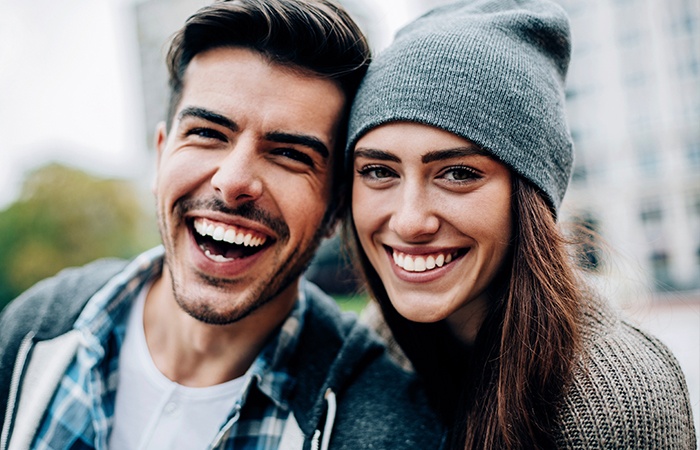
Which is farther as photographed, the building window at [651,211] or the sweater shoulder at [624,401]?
the building window at [651,211]

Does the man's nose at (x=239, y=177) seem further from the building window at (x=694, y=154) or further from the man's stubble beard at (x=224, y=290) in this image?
the building window at (x=694, y=154)

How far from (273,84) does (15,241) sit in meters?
26.5

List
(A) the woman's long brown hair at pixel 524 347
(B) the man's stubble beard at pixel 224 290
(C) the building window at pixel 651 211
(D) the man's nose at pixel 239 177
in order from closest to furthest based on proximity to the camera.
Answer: (A) the woman's long brown hair at pixel 524 347 → (D) the man's nose at pixel 239 177 → (B) the man's stubble beard at pixel 224 290 → (C) the building window at pixel 651 211

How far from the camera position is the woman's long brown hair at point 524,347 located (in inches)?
71.1

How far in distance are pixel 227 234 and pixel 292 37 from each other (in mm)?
860

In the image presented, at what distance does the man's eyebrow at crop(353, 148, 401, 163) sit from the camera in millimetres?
1976

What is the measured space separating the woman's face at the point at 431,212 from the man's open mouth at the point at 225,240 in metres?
0.43

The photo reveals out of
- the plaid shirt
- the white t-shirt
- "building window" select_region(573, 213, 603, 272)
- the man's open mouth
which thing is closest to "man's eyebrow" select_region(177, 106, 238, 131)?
the man's open mouth

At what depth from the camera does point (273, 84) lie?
2.17m

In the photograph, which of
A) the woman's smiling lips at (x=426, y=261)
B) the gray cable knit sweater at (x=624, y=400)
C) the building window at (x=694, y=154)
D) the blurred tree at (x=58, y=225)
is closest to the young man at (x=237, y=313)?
the woman's smiling lips at (x=426, y=261)

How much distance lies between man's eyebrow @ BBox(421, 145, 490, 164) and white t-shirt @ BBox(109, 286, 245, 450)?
1.19 m

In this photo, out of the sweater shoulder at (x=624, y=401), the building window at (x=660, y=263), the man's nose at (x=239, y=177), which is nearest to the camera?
the sweater shoulder at (x=624, y=401)

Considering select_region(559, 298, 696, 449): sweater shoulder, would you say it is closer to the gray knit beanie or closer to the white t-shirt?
the gray knit beanie

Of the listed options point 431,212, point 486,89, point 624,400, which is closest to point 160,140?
point 431,212
